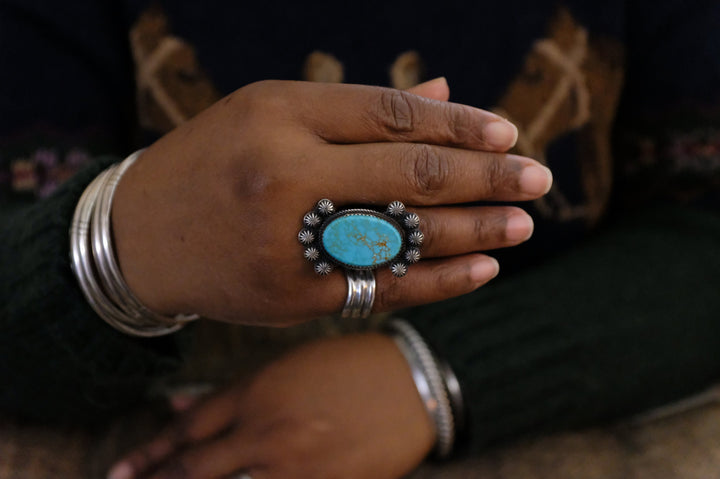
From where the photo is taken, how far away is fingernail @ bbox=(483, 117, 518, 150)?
1.36ft

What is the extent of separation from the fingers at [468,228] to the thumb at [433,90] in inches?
3.4

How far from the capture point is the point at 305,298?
1.39ft

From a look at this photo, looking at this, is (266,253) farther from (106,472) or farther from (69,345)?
(106,472)

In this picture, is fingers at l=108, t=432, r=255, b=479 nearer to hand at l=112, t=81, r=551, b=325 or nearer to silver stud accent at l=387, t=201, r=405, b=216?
hand at l=112, t=81, r=551, b=325

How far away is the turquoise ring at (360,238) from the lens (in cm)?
40

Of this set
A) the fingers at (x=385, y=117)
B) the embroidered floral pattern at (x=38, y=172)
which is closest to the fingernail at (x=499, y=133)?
the fingers at (x=385, y=117)

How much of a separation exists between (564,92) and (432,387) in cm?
39

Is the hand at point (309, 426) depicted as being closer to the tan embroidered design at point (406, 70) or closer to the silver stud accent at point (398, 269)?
the silver stud accent at point (398, 269)

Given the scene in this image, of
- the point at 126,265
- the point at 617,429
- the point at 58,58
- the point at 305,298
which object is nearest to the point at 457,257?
the point at 305,298

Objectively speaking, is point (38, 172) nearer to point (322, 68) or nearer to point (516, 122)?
point (322, 68)

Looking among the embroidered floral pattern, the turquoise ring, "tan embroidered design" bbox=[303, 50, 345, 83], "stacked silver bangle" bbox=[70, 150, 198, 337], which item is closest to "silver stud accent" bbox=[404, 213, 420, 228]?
the turquoise ring

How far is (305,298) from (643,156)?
0.58 metres

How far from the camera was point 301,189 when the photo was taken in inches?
15.6

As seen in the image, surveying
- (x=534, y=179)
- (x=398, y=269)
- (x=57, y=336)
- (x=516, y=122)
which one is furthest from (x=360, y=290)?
(x=516, y=122)
